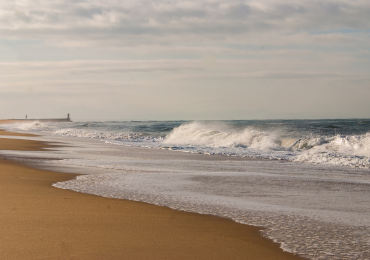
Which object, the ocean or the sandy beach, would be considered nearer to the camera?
the sandy beach

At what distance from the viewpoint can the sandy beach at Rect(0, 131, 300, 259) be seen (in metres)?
3.89

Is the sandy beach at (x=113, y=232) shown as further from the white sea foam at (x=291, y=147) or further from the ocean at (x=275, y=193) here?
the white sea foam at (x=291, y=147)

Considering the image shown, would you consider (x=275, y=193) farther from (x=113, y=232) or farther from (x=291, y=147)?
(x=291, y=147)

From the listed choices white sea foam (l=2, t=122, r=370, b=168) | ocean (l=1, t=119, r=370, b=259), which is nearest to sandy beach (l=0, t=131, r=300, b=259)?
ocean (l=1, t=119, r=370, b=259)

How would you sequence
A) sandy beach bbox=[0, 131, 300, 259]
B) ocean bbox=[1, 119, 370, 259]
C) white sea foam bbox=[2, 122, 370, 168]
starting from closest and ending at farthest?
sandy beach bbox=[0, 131, 300, 259]
ocean bbox=[1, 119, 370, 259]
white sea foam bbox=[2, 122, 370, 168]

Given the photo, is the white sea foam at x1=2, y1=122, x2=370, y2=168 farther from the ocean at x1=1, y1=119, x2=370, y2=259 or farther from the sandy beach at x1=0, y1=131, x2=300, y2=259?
the sandy beach at x1=0, y1=131, x2=300, y2=259

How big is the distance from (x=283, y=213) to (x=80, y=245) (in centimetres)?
310

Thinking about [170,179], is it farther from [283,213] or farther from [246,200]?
[283,213]

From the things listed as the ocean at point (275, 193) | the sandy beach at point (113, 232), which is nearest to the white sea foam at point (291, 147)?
Answer: the ocean at point (275, 193)

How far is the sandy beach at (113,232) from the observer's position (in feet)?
12.8

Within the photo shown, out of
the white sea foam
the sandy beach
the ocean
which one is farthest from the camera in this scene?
the white sea foam

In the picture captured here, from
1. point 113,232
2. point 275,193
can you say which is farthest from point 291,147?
point 113,232

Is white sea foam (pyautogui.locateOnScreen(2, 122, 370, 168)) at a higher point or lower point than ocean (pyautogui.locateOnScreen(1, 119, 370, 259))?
higher

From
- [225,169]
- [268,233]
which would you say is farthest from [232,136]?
[268,233]
